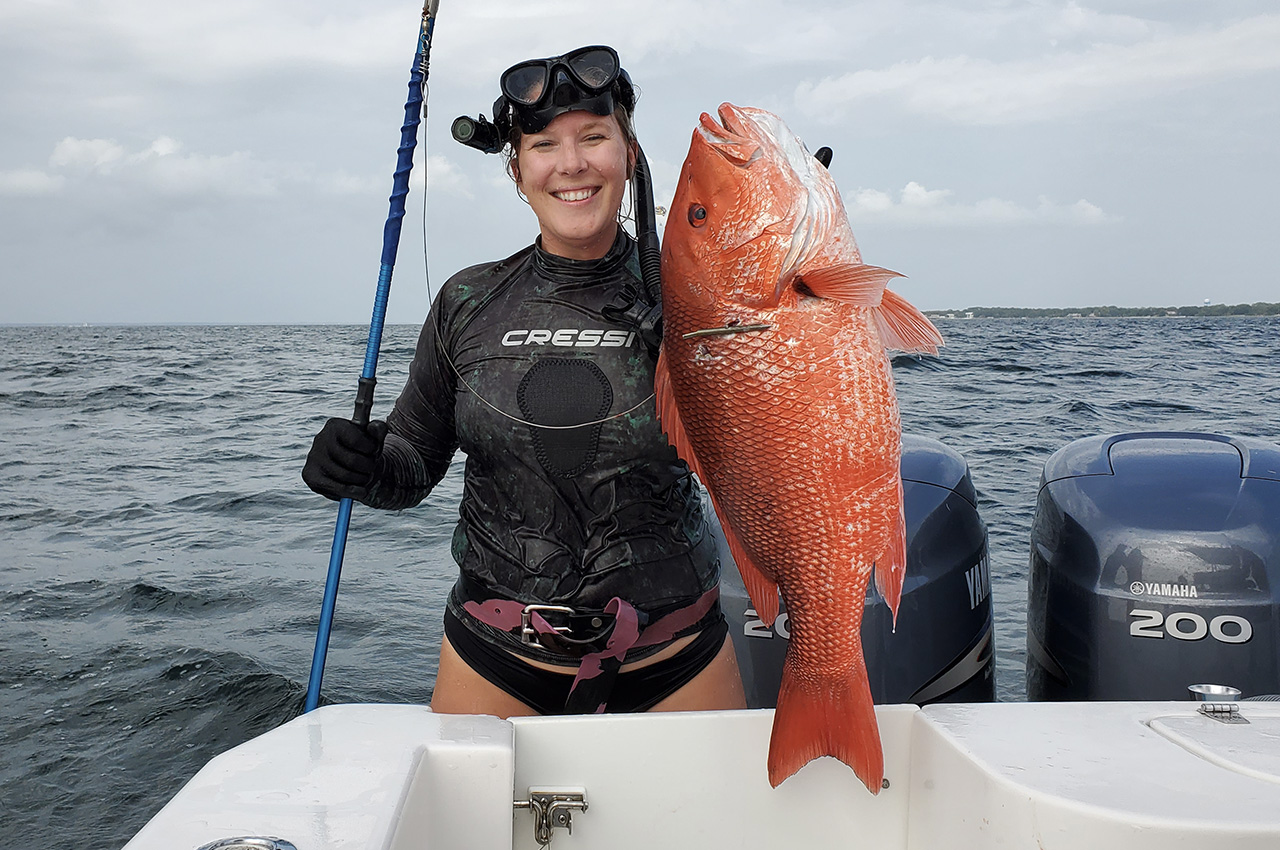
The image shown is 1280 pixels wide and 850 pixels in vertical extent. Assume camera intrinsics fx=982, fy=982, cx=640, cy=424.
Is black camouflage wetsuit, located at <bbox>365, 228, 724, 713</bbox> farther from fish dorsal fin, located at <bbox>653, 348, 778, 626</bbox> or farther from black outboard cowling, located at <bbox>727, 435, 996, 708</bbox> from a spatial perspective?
black outboard cowling, located at <bbox>727, 435, 996, 708</bbox>

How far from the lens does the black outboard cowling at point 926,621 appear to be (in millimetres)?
3135


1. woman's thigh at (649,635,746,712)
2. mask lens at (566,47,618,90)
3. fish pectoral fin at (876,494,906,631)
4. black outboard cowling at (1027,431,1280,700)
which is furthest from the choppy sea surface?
mask lens at (566,47,618,90)

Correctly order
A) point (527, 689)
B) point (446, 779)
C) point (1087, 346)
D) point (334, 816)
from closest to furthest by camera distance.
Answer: point (334, 816), point (446, 779), point (527, 689), point (1087, 346)

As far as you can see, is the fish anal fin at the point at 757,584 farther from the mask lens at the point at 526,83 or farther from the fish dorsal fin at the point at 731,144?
the mask lens at the point at 526,83

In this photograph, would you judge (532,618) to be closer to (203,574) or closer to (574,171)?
(574,171)

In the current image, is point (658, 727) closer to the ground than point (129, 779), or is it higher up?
higher up

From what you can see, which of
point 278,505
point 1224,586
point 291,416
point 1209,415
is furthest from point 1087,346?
point 1224,586

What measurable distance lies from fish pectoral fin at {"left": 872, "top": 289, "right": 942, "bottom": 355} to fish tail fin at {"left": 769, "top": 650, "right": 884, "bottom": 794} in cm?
66

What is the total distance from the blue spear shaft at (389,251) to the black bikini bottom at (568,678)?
0.45m

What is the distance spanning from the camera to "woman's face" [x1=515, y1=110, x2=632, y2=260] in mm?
2406

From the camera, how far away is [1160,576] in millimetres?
2879

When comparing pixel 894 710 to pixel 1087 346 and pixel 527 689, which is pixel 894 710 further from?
pixel 1087 346

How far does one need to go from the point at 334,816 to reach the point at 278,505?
398 inches

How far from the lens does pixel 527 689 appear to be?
247 centimetres
